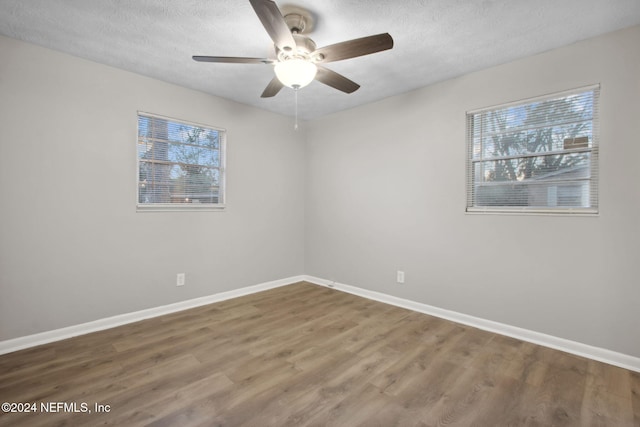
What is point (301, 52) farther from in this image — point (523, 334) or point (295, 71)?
point (523, 334)

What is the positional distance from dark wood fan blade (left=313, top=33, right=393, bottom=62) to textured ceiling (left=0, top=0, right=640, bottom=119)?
0.94ft

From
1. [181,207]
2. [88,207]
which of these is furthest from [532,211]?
[88,207]

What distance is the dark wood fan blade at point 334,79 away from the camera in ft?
7.32

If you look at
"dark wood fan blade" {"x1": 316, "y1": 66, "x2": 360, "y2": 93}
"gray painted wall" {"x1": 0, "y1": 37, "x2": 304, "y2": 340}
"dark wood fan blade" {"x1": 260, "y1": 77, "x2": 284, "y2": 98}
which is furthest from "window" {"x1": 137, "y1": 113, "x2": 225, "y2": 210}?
"dark wood fan blade" {"x1": 316, "y1": 66, "x2": 360, "y2": 93}

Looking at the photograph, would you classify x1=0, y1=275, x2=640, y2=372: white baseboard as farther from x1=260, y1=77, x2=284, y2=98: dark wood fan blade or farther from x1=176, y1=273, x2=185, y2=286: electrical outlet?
x1=260, y1=77, x2=284, y2=98: dark wood fan blade

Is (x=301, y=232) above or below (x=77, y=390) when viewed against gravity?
above

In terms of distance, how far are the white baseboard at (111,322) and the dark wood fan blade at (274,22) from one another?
9.27ft

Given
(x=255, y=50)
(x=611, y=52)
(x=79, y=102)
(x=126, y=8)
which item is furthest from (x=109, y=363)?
(x=611, y=52)

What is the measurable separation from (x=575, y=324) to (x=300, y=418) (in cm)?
230

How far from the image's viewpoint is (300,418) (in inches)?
64.9

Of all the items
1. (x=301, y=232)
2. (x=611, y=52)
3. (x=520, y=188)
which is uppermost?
(x=611, y=52)

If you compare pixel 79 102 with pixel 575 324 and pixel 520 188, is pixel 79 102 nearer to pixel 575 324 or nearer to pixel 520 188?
pixel 520 188

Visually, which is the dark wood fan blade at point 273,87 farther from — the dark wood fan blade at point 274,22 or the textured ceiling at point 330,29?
the dark wood fan blade at point 274,22

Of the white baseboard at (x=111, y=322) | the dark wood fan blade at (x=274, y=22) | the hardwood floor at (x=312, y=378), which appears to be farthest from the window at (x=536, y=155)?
the white baseboard at (x=111, y=322)
